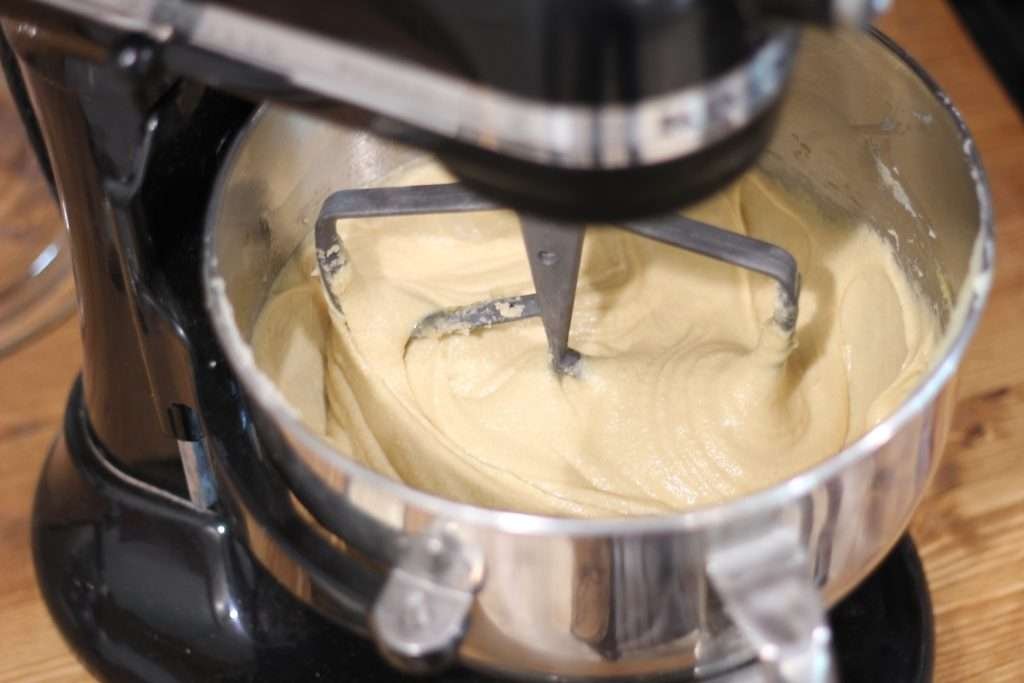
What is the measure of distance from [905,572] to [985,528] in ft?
0.38

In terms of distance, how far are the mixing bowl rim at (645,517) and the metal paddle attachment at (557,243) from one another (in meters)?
0.07

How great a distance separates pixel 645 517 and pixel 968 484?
0.34 meters

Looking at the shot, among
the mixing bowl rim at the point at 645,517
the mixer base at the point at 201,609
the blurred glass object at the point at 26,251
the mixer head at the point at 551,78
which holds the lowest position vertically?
the mixer base at the point at 201,609

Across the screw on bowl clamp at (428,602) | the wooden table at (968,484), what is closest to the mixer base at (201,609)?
the wooden table at (968,484)

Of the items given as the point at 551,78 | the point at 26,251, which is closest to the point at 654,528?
the point at 551,78

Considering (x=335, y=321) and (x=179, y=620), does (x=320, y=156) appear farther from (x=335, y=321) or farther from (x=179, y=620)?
(x=179, y=620)

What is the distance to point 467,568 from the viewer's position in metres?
0.42

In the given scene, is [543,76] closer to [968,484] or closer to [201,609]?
[201,609]

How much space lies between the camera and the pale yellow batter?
59 centimetres

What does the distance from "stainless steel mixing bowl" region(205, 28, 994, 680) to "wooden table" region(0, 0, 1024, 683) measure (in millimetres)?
160

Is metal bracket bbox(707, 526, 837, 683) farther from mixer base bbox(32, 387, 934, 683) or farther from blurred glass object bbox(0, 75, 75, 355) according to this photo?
blurred glass object bbox(0, 75, 75, 355)

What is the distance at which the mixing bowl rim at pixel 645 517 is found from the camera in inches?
15.7

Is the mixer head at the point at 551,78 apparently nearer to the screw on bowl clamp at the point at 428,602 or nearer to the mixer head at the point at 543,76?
the mixer head at the point at 543,76

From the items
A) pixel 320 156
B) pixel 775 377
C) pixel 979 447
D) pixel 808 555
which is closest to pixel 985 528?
pixel 979 447
